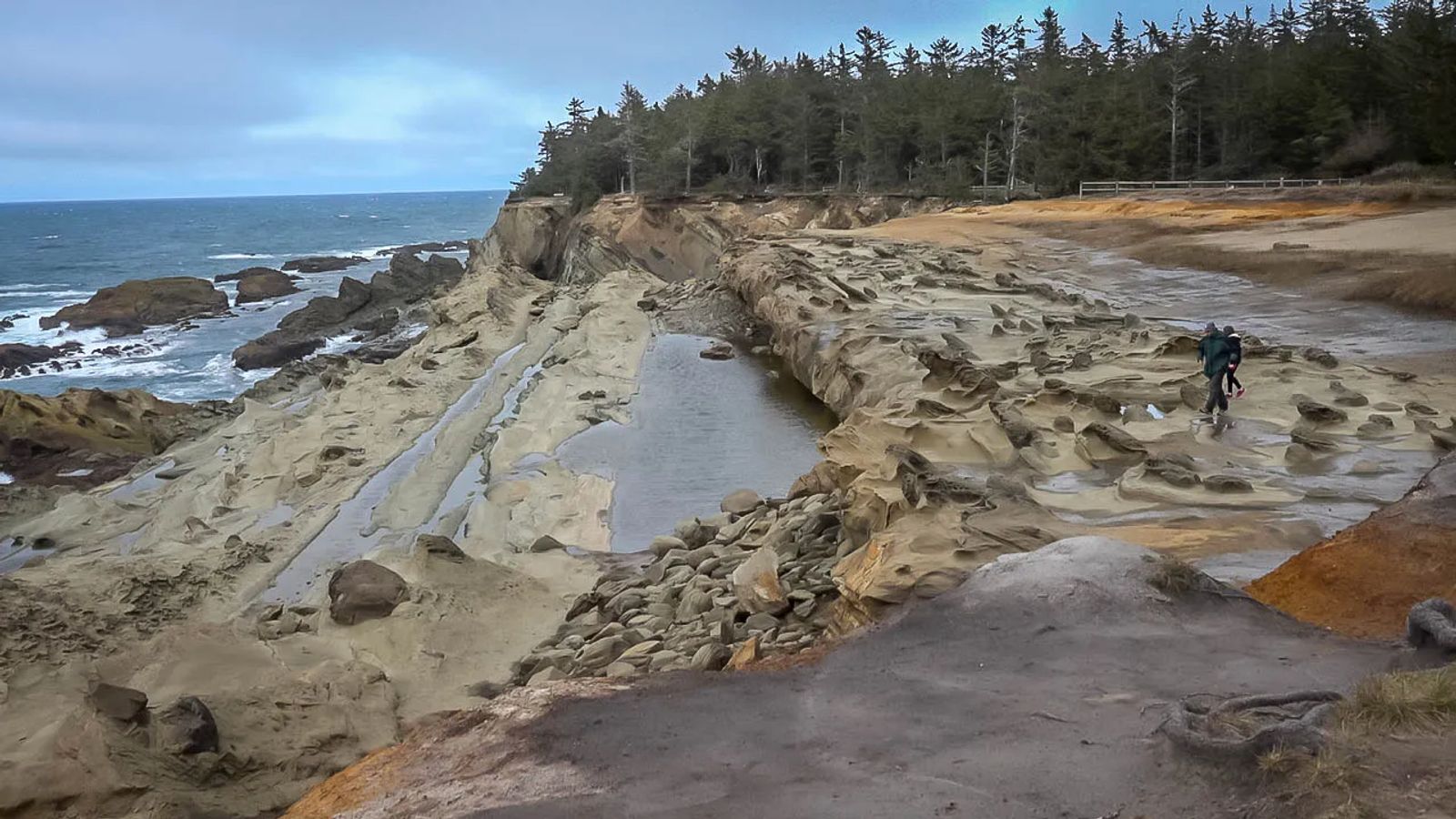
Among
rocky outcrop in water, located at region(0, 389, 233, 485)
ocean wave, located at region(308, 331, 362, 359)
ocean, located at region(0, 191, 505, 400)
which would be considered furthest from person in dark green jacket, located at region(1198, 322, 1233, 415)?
ocean wave, located at region(308, 331, 362, 359)

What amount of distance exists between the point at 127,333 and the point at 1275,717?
43.9 metres

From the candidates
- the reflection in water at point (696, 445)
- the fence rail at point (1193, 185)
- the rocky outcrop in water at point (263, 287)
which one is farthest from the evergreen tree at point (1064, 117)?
the reflection in water at point (696, 445)

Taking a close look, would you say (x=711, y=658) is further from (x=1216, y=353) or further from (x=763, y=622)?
(x=1216, y=353)

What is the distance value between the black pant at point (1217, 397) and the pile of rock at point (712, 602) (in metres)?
4.29

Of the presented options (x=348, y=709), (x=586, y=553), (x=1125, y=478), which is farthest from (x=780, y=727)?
(x=586, y=553)

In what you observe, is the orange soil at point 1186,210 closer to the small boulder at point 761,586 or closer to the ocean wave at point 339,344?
the ocean wave at point 339,344

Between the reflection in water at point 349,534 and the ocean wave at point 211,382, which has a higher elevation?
the ocean wave at point 211,382

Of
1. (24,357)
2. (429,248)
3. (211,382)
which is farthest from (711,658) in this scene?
(429,248)

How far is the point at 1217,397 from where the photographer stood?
35.4ft

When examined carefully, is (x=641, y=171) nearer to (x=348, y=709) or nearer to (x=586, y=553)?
(x=586, y=553)

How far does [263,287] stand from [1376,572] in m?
53.3

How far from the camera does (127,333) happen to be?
39500 mm

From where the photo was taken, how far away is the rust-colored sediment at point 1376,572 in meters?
5.70

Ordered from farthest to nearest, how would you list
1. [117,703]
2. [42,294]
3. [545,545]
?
Answer: [42,294]
[545,545]
[117,703]
